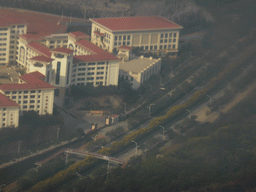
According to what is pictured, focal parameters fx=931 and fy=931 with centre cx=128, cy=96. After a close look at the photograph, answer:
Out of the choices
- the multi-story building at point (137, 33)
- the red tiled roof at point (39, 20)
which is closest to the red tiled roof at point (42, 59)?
the red tiled roof at point (39, 20)

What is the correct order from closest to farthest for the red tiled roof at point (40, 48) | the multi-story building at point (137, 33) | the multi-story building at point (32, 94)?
the multi-story building at point (32, 94), the red tiled roof at point (40, 48), the multi-story building at point (137, 33)

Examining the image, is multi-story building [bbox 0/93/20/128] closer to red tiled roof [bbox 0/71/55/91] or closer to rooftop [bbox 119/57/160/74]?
red tiled roof [bbox 0/71/55/91]

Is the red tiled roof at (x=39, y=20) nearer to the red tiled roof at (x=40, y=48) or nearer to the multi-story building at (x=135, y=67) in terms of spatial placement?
the red tiled roof at (x=40, y=48)

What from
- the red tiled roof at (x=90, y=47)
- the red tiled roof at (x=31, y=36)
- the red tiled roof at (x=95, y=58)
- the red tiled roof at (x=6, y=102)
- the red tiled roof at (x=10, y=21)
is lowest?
the red tiled roof at (x=6, y=102)

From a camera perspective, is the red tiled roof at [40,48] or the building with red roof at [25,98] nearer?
the building with red roof at [25,98]

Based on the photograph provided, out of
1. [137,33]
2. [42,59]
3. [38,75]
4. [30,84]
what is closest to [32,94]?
[30,84]

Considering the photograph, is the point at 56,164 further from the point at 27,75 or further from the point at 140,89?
the point at 140,89

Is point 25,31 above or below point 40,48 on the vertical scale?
above

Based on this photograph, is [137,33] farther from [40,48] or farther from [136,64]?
A: [40,48]
